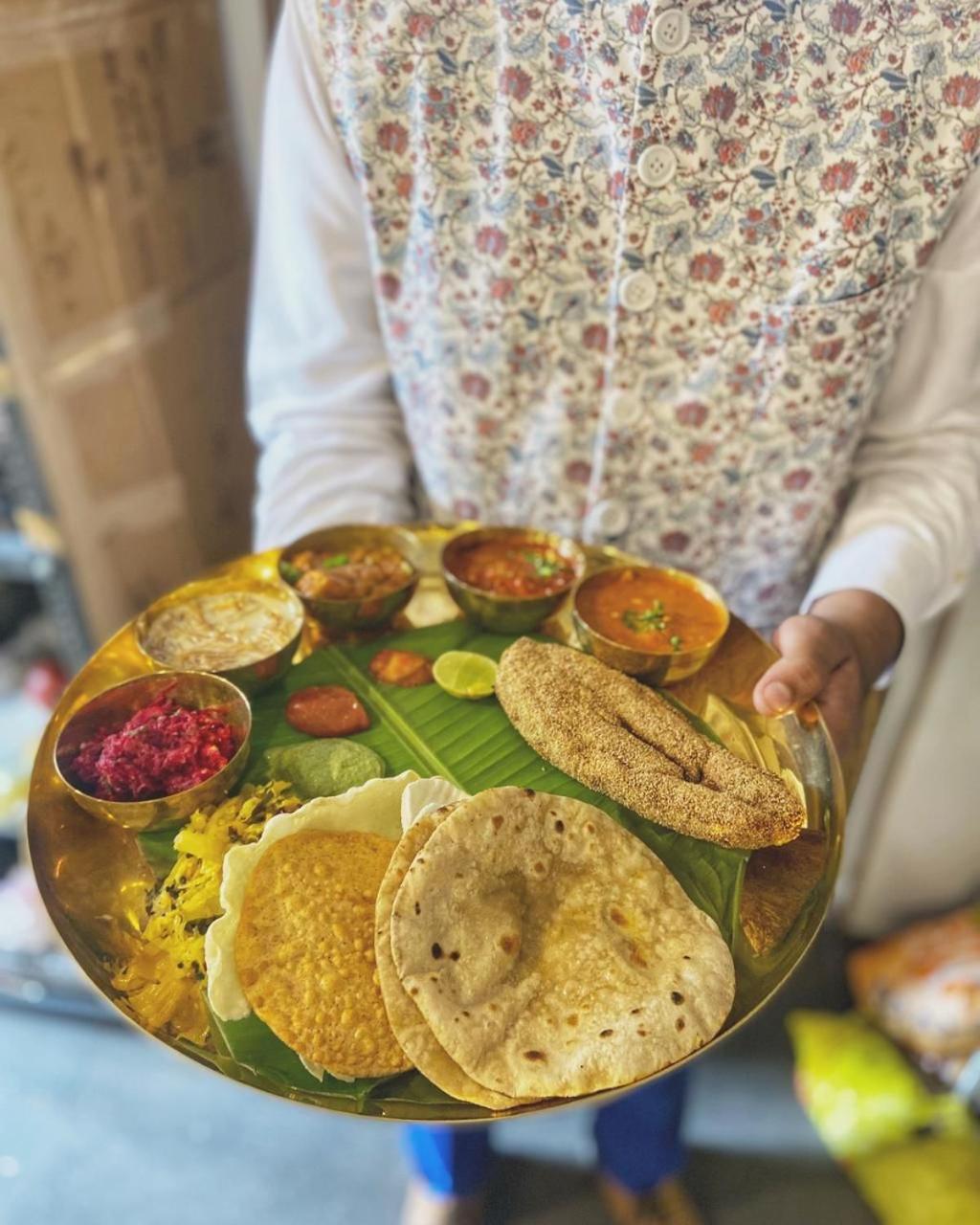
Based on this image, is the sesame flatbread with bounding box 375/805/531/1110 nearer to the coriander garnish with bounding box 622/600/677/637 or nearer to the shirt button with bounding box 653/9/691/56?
the coriander garnish with bounding box 622/600/677/637

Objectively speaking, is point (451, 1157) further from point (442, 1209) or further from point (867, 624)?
point (867, 624)

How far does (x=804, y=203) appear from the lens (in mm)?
1410

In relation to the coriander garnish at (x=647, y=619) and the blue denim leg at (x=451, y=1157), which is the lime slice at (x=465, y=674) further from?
the blue denim leg at (x=451, y=1157)

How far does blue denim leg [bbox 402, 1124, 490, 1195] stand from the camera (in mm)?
1981

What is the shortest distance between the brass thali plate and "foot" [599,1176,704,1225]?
4.72 feet

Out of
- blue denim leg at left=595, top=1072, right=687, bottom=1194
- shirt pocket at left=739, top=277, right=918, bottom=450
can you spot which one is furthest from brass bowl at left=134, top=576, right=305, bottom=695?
blue denim leg at left=595, top=1072, right=687, bottom=1194

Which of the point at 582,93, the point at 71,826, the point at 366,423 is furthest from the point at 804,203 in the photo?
the point at 71,826

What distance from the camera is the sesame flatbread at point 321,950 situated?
106cm

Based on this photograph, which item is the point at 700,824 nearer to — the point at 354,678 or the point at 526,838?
the point at 526,838

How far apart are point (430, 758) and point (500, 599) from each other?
12.3 inches

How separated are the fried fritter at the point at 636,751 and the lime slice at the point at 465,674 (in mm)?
31

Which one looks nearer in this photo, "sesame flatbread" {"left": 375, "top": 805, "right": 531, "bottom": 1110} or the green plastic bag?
"sesame flatbread" {"left": 375, "top": 805, "right": 531, "bottom": 1110}

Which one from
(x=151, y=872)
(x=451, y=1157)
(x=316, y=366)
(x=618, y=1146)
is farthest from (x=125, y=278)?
(x=618, y=1146)

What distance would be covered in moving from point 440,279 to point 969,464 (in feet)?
3.17
